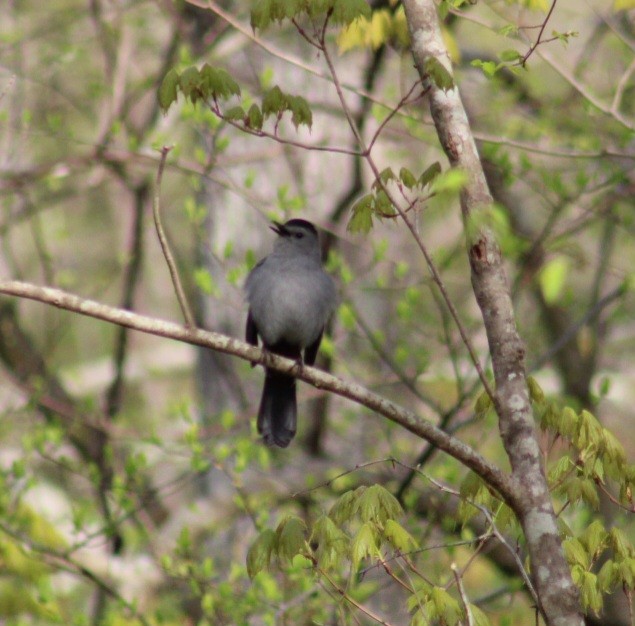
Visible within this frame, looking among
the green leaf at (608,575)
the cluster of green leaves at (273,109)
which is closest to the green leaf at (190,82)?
the cluster of green leaves at (273,109)

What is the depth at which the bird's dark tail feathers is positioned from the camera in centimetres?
529

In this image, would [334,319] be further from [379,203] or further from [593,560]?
[593,560]

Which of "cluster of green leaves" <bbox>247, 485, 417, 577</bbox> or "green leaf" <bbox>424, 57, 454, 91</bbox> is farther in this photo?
"green leaf" <bbox>424, 57, 454, 91</bbox>

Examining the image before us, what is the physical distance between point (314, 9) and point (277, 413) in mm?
2850

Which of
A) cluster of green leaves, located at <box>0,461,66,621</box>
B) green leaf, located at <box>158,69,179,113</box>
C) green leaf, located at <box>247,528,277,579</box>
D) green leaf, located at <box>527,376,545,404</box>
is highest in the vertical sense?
green leaf, located at <box>158,69,179,113</box>

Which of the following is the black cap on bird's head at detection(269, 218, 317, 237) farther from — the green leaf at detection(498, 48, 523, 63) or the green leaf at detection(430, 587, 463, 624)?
the green leaf at detection(430, 587, 463, 624)

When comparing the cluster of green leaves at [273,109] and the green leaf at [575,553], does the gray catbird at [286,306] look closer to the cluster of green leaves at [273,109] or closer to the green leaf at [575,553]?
the cluster of green leaves at [273,109]

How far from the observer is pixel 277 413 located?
17.5 ft

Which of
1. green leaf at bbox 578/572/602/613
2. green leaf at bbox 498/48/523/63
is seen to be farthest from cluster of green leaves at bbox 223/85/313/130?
green leaf at bbox 578/572/602/613

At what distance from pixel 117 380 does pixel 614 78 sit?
14.9ft

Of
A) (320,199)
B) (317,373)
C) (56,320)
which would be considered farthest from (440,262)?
(56,320)

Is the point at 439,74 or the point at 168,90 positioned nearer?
the point at 439,74

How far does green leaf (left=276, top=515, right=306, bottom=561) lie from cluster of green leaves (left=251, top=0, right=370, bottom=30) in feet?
4.78

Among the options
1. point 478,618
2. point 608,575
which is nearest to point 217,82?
point 478,618
